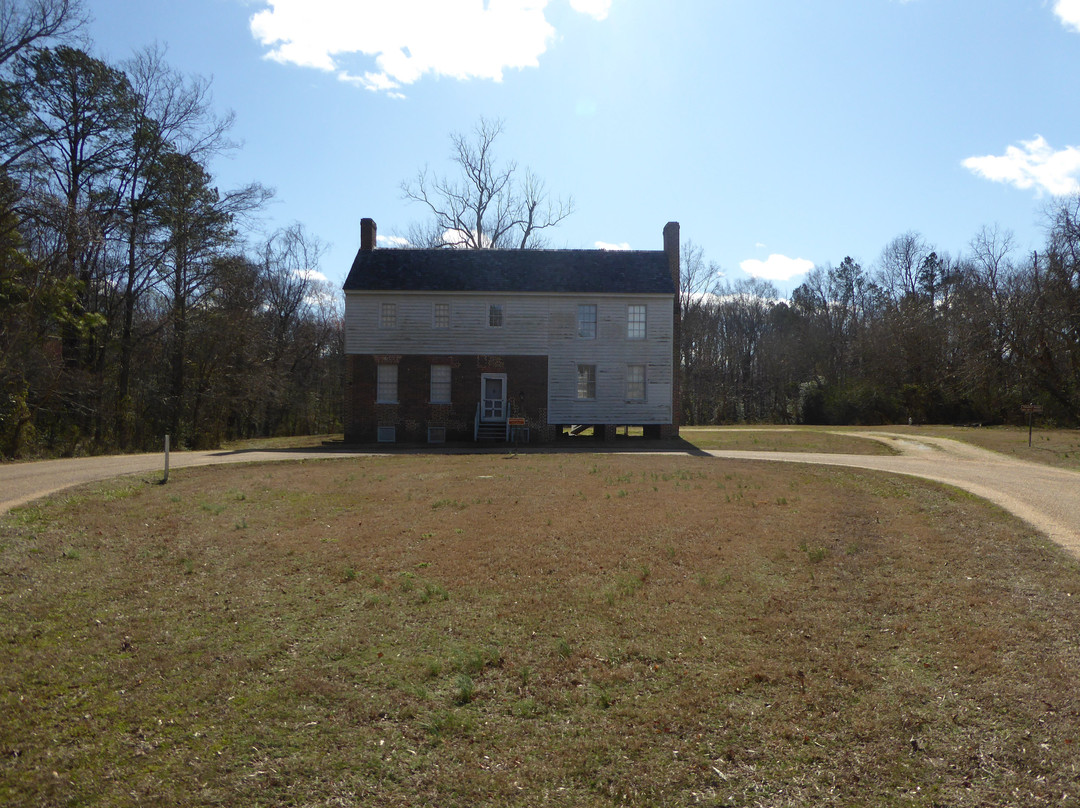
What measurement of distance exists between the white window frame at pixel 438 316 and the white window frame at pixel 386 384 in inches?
93.6

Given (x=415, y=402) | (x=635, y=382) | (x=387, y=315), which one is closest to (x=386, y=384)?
(x=415, y=402)

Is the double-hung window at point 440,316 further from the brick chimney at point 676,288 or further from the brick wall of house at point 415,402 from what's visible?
the brick chimney at point 676,288

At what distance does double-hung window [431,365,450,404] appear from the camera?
2930 centimetres

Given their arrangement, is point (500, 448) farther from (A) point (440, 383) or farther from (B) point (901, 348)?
(B) point (901, 348)

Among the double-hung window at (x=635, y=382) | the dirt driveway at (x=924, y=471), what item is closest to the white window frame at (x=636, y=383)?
the double-hung window at (x=635, y=382)

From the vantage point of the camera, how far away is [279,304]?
157 ft

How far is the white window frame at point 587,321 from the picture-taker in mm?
29562

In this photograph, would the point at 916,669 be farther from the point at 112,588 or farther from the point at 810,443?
the point at 810,443

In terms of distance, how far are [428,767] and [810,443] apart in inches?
1006

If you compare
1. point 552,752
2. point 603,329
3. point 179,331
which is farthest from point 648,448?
point 552,752

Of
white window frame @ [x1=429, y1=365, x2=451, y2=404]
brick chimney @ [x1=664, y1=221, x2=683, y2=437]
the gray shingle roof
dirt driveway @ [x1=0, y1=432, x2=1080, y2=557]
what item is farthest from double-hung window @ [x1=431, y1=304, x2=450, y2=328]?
brick chimney @ [x1=664, y1=221, x2=683, y2=437]

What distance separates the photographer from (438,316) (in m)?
29.4

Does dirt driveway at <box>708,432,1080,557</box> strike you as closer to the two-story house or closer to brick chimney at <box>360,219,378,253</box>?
the two-story house

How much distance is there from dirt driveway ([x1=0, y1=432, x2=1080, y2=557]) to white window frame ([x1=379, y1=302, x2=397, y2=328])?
6.22 meters
